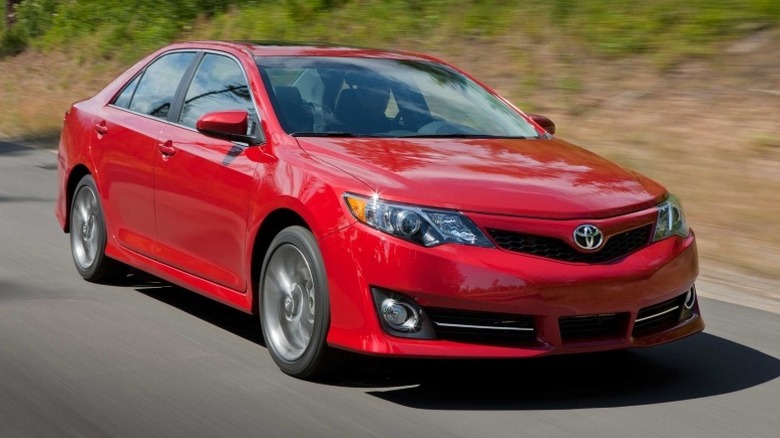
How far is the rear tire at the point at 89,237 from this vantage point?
7.73 m

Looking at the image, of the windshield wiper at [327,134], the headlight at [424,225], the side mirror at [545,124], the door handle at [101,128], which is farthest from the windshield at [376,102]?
the door handle at [101,128]

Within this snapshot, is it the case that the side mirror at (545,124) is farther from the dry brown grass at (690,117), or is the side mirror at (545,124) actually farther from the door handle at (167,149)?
the dry brown grass at (690,117)

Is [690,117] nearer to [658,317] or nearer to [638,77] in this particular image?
[638,77]

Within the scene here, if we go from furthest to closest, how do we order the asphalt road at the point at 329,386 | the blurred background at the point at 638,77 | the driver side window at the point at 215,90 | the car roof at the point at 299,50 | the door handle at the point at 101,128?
the blurred background at the point at 638,77 < the door handle at the point at 101,128 < the car roof at the point at 299,50 < the driver side window at the point at 215,90 < the asphalt road at the point at 329,386

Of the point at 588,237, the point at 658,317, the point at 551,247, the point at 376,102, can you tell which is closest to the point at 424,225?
the point at 551,247

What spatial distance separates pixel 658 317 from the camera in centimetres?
558

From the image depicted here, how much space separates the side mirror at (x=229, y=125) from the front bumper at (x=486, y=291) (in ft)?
3.10

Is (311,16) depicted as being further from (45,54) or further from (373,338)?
(373,338)

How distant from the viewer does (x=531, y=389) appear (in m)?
5.47

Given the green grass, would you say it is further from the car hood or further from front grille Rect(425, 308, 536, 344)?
front grille Rect(425, 308, 536, 344)

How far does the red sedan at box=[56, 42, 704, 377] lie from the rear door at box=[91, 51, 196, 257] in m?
0.02

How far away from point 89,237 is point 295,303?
2.63 metres

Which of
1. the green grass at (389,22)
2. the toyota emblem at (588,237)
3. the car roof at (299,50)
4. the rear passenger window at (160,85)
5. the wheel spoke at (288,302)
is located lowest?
the green grass at (389,22)

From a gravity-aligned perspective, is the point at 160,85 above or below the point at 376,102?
below
